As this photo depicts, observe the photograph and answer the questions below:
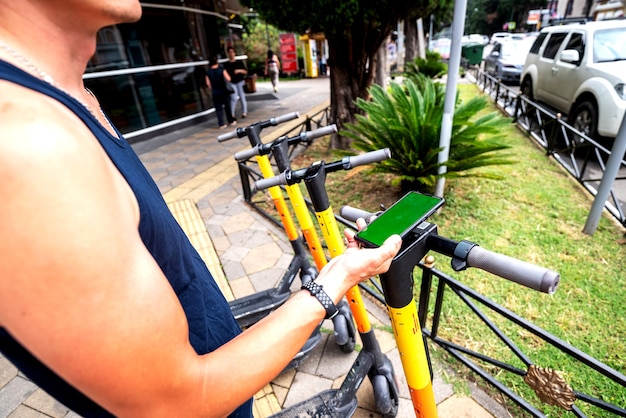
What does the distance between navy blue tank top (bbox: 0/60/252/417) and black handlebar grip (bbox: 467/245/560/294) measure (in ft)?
2.45

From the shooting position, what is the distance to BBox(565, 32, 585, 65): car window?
5961mm

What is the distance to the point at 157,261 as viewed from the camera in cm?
72

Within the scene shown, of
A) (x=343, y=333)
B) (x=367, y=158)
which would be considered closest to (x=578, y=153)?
(x=343, y=333)

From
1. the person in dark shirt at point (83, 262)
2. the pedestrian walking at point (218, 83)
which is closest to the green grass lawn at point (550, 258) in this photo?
the person in dark shirt at point (83, 262)

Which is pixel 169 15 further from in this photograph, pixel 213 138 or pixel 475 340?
pixel 475 340

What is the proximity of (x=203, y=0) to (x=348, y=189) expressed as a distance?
8.02m

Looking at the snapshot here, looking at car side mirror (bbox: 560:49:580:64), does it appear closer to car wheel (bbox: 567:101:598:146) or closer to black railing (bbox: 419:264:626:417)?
car wheel (bbox: 567:101:598:146)

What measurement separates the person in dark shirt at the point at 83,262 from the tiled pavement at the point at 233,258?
1.79 meters

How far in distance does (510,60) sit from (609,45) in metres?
8.12

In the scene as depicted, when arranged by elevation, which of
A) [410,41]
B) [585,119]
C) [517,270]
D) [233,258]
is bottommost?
[233,258]

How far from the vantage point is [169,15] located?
842cm

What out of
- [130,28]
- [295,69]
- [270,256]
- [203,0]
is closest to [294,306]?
[270,256]

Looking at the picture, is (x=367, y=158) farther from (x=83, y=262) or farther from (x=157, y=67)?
(x=157, y=67)

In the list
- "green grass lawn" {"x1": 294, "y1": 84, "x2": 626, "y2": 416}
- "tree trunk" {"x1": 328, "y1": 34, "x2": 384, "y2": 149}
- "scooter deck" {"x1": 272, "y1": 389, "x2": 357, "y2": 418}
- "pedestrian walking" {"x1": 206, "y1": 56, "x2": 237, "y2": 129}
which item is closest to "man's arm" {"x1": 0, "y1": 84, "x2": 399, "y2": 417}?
"scooter deck" {"x1": 272, "y1": 389, "x2": 357, "y2": 418}
